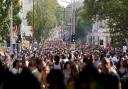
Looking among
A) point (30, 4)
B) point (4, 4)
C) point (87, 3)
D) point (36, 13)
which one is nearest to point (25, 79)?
point (4, 4)

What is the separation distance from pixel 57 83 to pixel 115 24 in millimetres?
52253

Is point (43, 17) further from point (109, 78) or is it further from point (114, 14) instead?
point (109, 78)

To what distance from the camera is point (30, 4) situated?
166 meters

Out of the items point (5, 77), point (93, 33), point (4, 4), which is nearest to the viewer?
point (5, 77)

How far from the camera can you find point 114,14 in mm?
60594

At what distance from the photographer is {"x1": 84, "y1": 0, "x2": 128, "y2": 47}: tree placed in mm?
59147

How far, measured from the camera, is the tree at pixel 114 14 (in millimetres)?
59147

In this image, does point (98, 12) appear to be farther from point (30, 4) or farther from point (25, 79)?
point (30, 4)

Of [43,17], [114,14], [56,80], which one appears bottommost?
[43,17]

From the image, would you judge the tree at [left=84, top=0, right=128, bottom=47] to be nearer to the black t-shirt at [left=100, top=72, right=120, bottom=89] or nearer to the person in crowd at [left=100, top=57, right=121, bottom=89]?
the person in crowd at [left=100, top=57, right=121, bottom=89]

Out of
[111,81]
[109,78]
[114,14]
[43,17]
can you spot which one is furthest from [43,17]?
[111,81]

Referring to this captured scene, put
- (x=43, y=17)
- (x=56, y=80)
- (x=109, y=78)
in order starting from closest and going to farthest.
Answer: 1. (x=56, y=80)
2. (x=109, y=78)
3. (x=43, y=17)

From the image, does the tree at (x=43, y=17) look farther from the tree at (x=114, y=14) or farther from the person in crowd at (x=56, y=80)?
the person in crowd at (x=56, y=80)

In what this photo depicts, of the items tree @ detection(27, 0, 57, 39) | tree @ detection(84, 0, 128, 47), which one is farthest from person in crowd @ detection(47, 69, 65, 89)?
tree @ detection(27, 0, 57, 39)
